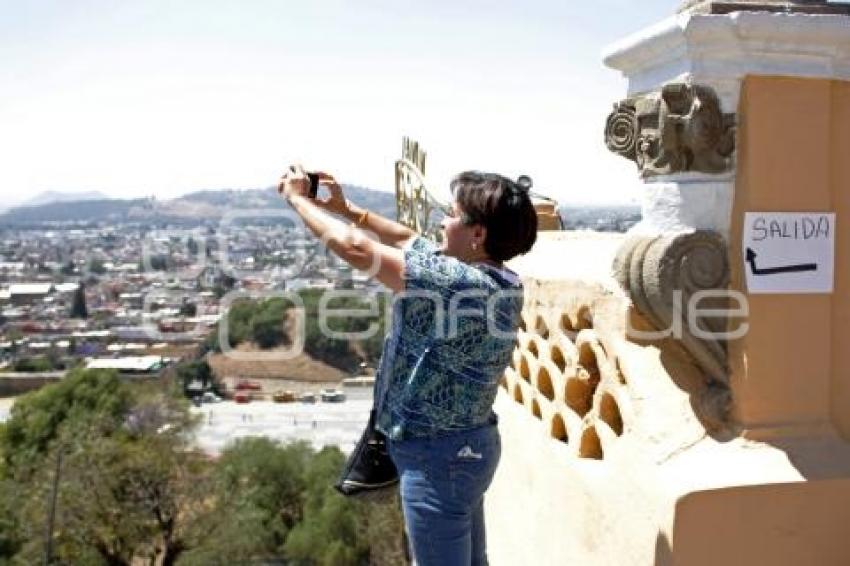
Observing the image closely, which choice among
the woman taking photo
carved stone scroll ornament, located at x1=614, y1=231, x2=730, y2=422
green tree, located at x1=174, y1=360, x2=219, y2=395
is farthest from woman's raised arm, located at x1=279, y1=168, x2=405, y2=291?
green tree, located at x1=174, y1=360, x2=219, y2=395

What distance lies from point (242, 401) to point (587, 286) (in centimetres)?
5867

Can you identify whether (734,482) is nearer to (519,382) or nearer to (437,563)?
(437,563)

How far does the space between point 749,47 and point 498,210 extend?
64 centimetres

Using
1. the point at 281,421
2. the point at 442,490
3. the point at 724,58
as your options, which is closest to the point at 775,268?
the point at 724,58

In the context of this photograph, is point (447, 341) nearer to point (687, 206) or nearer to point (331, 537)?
point (687, 206)

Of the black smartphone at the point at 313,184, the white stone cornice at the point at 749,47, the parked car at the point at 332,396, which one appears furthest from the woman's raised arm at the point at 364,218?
Answer: the parked car at the point at 332,396

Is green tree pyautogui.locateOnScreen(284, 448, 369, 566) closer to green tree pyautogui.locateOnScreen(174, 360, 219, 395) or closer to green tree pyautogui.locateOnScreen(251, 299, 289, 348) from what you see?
green tree pyautogui.locateOnScreen(251, 299, 289, 348)

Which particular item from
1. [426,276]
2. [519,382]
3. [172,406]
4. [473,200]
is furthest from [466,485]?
[172,406]

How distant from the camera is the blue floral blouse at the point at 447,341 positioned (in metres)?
1.85

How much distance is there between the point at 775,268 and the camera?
→ 1996 mm

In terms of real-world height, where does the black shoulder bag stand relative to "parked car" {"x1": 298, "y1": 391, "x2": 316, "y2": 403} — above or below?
above

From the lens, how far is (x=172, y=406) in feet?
102

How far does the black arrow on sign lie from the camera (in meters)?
1.98

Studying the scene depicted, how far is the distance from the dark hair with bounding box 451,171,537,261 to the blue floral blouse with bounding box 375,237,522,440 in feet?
0.19
